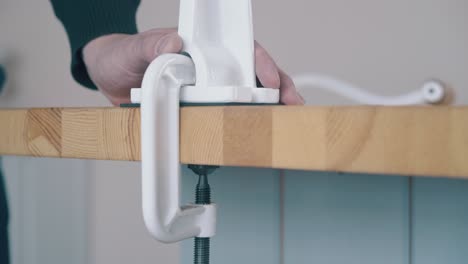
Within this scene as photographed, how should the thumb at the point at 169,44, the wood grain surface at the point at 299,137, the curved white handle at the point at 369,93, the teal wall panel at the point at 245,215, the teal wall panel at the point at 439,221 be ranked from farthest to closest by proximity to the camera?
the curved white handle at the point at 369,93
the teal wall panel at the point at 245,215
the teal wall panel at the point at 439,221
the thumb at the point at 169,44
the wood grain surface at the point at 299,137

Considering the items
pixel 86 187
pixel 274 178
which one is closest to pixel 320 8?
pixel 274 178

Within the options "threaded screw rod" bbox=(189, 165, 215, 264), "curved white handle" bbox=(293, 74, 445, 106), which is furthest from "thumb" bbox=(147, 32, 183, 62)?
"curved white handle" bbox=(293, 74, 445, 106)

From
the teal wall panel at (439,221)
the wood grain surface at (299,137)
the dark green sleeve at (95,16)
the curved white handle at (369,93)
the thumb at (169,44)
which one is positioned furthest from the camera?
the curved white handle at (369,93)

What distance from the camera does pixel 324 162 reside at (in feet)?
0.97

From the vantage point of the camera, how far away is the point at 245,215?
688 mm

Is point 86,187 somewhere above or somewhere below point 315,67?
below

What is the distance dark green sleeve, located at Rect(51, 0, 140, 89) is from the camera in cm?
97

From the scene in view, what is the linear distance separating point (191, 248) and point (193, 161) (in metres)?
0.40

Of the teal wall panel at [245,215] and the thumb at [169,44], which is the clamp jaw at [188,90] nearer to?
the thumb at [169,44]

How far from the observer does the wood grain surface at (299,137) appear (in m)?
0.26

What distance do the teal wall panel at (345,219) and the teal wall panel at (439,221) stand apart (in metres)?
0.01

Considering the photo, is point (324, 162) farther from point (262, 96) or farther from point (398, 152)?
point (262, 96)

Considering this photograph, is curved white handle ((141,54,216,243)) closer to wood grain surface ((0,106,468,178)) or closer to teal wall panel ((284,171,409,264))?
wood grain surface ((0,106,468,178))

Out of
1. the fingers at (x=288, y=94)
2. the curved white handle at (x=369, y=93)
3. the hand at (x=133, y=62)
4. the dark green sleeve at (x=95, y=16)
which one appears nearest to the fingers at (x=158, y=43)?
the hand at (x=133, y=62)
